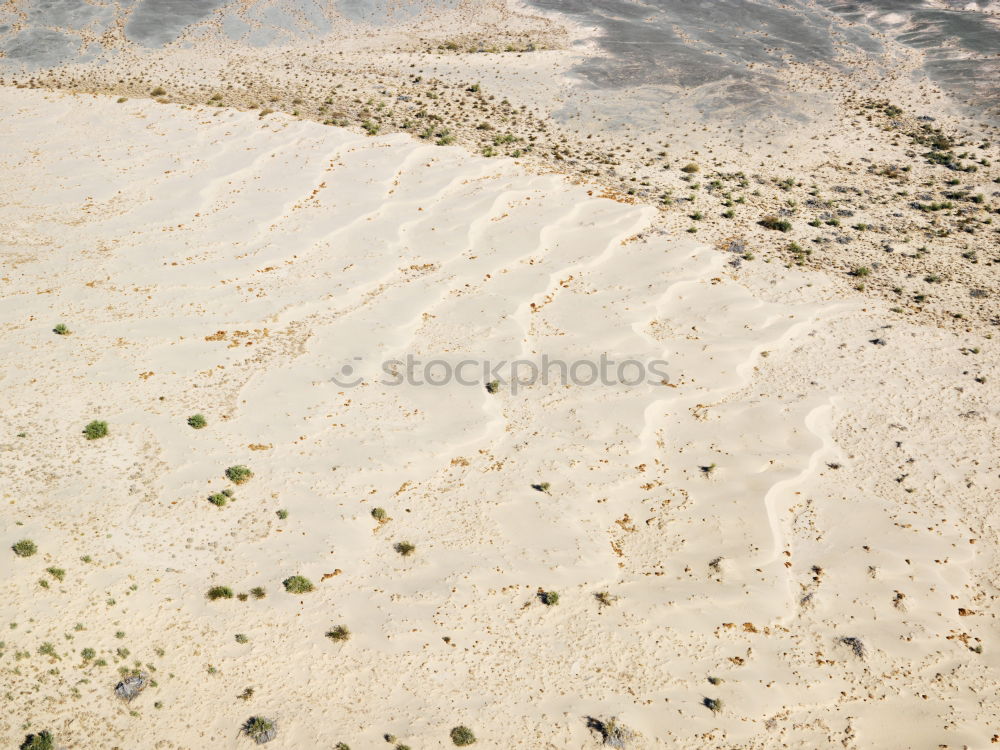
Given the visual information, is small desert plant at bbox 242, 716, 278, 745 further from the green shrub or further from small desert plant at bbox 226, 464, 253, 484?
small desert plant at bbox 226, 464, 253, 484

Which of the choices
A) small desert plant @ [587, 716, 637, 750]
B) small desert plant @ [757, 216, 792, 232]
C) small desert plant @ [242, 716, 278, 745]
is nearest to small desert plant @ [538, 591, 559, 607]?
small desert plant @ [587, 716, 637, 750]

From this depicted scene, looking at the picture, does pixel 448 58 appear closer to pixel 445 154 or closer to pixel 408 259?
pixel 445 154

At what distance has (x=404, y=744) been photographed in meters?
14.4

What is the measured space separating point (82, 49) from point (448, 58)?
2415 cm

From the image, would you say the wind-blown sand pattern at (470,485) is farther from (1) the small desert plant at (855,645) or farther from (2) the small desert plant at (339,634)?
(2) the small desert plant at (339,634)

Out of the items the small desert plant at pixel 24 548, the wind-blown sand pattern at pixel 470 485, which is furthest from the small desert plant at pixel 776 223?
the small desert plant at pixel 24 548

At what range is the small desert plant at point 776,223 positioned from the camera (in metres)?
31.7

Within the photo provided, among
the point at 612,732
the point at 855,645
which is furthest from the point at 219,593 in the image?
the point at 855,645

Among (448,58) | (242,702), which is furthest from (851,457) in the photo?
(448,58)

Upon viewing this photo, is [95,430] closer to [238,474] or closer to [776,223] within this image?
[238,474]

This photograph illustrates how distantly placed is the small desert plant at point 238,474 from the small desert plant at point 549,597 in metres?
8.75

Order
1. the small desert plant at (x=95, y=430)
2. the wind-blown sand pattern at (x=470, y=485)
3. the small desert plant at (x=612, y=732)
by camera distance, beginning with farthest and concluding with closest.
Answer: the small desert plant at (x=95, y=430) → the wind-blown sand pattern at (x=470, y=485) → the small desert plant at (x=612, y=732)

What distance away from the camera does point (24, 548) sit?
16.8m

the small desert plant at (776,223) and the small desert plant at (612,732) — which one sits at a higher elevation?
the small desert plant at (776,223)
